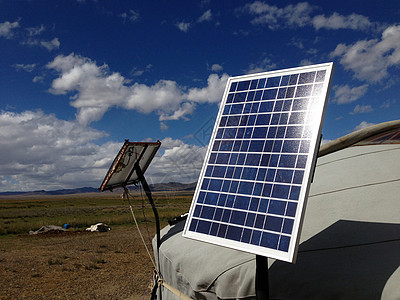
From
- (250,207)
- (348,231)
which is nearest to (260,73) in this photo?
(250,207)

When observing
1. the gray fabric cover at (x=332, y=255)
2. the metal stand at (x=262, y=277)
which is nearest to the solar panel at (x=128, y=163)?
the gray fabric cover at (x=332, y=255)

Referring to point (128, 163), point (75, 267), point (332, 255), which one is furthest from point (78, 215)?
point (332, 255)

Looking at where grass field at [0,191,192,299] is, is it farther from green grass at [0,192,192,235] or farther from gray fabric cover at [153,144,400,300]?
green grass at [0,192,192,235]

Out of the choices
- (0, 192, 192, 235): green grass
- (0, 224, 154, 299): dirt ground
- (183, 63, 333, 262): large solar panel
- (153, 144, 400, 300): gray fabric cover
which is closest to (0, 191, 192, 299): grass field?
(0, 224, 154, 299): dirt ground

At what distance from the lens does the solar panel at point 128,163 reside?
5709 mm

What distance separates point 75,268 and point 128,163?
893 centimetres

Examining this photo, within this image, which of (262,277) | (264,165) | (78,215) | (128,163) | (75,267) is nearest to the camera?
(262,277)

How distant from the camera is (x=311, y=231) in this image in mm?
4004

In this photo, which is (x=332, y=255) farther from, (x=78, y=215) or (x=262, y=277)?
(x=78, y=215)

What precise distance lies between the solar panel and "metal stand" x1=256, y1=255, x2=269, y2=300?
3.50 meters

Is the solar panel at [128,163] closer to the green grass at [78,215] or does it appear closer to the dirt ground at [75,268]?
the green grass at [78,215]

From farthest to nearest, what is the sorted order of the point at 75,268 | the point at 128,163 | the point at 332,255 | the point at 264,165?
the point at 75,268 < the point at 128,163 < the point at 332,255 < the point at 264,165

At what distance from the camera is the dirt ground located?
10.1 m

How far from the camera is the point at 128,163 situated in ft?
20.2
